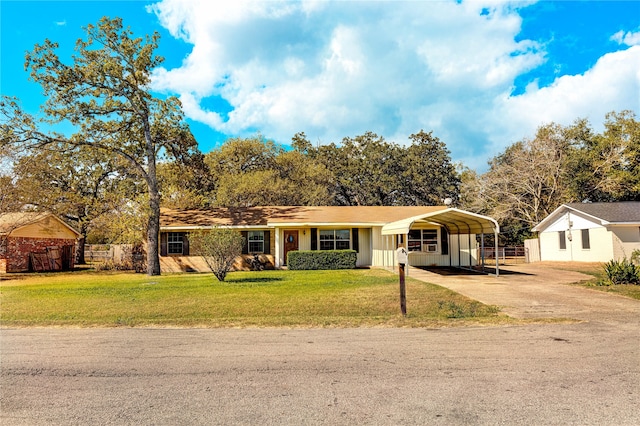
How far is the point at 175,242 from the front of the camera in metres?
23.1

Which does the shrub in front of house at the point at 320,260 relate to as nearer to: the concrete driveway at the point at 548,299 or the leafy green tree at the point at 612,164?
the concrete driveway at the point at 548,299

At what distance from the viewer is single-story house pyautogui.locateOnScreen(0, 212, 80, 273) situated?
2522 cm

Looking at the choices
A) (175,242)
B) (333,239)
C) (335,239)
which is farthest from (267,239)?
(175,242)

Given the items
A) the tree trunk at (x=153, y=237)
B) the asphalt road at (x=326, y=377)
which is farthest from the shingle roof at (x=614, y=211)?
the tree trunk at (x=153, y=237)

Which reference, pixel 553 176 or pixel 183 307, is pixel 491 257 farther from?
pixel 183 307

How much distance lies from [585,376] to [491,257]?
1215 inches

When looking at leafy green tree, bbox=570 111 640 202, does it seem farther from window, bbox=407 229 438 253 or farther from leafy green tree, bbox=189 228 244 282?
leafy green tree, bbox=189 228 244 282

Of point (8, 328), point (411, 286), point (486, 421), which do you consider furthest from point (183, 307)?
point (486, 421)

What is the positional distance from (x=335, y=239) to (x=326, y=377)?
17835 mm

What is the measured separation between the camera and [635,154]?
31.2 metres

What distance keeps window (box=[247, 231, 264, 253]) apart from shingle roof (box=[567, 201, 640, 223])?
17.8m

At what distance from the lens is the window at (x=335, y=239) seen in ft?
74.9

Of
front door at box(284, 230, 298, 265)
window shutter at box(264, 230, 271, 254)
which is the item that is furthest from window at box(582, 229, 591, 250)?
window shutter at box(264, 230, 271, 254)

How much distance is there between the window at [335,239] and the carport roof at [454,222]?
92.3 inches
